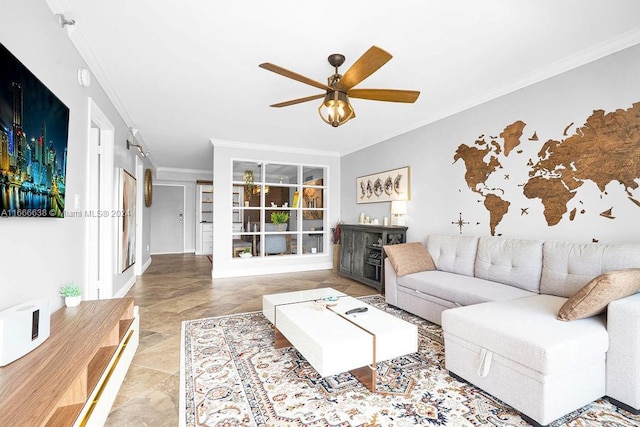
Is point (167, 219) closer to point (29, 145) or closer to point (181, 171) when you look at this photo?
point (181, 171)

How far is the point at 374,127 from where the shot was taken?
4.76 metres

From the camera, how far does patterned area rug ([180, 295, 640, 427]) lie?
169cm

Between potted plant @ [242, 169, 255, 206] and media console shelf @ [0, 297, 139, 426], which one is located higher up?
potted plant @ [242, 169, 255, 206]

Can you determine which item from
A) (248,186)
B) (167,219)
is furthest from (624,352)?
(167,219)

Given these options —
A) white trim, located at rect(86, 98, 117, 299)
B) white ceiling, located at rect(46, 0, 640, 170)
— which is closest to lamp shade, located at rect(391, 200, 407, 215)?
white ceiling, located at rect(46, 0, 640, 170)

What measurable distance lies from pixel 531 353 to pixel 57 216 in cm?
296

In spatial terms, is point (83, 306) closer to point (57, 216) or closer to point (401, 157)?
point (57, 216)

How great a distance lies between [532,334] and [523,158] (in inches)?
83.7

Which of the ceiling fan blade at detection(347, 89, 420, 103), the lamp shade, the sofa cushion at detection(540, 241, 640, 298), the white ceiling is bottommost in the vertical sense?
the sofa cushion at detection(540, 241, 640, 298)

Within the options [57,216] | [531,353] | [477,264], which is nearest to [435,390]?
[531,353]

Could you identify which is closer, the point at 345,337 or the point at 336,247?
the point at 345,337

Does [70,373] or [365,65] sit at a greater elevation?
[365,65]

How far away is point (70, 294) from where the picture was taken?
2160mm

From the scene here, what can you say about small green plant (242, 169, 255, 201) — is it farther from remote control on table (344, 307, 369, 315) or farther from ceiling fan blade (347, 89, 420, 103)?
remote control on table (344, 307, 369, 315)
